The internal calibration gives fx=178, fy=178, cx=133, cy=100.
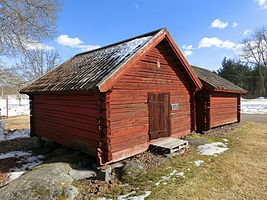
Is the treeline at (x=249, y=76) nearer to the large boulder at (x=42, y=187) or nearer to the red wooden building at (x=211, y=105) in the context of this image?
the red wooden building at (x=211, y=105)

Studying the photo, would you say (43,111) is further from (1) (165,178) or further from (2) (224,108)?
(2) (224,108)

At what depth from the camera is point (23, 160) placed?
8062 mm

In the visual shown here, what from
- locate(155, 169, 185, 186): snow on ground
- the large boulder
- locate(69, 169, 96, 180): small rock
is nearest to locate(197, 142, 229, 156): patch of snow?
locate(155, 169, 185, 186): snow on ground

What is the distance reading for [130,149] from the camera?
270 inches

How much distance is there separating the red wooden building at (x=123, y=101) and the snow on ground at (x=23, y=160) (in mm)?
1210

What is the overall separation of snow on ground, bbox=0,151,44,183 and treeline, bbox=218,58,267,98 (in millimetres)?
49890

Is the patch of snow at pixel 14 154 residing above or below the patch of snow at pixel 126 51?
below

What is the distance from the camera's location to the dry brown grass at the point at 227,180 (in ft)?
15.1

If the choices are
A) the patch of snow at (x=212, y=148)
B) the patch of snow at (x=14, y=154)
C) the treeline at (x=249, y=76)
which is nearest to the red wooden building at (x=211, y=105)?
the patch of snow at (x=212, y=148)

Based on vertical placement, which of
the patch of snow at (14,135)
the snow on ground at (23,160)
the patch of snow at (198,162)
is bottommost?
the snow on ground at (23,160)

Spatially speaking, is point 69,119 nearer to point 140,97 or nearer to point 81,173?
point 81,173

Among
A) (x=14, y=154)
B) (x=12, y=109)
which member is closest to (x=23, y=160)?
(x=14, y=154)

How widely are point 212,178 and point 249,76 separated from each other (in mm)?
51562

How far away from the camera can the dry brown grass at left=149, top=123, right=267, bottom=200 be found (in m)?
4.59
